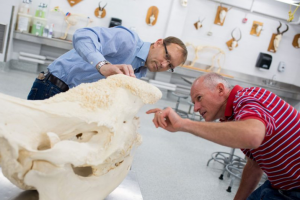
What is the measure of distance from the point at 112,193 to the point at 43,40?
5.69 metres

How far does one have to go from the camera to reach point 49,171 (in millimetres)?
1026

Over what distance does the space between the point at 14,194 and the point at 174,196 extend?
80.6 inches

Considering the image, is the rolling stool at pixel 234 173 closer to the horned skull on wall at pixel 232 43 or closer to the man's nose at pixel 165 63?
the man's nose at pixel 165 63

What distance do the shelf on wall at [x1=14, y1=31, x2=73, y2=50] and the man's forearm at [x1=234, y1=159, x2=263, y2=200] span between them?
219 inches

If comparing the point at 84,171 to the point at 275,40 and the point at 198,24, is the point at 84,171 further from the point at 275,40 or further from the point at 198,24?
the point at 275,40

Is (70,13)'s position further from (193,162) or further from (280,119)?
(280,119)

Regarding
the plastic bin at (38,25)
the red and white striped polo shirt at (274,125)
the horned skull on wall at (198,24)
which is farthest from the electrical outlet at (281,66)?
the red and white striped polo shirt at (274,125)

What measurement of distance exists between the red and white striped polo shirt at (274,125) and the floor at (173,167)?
162 cm

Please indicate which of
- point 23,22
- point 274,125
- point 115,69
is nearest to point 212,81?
point 274,125

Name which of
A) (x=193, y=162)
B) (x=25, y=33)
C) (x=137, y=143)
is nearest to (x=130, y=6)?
(x=25, y=33)

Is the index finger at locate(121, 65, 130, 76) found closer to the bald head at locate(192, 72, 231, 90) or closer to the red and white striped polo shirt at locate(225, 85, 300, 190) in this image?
the bald head at locate(192, 72, 231, 90)

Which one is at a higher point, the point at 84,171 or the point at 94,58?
the point at 94,58

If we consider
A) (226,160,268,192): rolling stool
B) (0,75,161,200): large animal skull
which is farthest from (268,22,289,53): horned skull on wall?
(0,75,161,200): large animal skull

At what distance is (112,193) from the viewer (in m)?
1.56
